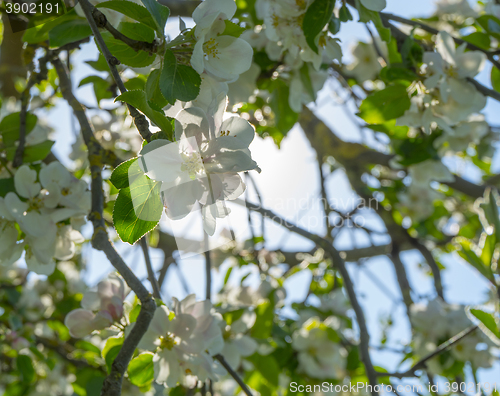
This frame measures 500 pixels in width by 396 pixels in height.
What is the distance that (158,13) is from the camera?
24.5 inches

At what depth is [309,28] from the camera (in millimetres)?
948

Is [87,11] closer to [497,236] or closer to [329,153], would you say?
[497,236]

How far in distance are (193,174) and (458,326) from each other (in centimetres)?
167

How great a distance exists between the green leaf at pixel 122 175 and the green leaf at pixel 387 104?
2.89 feet

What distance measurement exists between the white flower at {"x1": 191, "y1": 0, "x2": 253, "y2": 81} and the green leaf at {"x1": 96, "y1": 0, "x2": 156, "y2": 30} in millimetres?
74

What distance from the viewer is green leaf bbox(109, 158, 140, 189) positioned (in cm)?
58

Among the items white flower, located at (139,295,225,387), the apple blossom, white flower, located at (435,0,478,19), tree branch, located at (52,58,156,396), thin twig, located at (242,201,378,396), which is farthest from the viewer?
white flower, located at (435,0,478,19)

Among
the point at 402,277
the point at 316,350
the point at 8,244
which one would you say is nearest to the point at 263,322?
the point at 316,350

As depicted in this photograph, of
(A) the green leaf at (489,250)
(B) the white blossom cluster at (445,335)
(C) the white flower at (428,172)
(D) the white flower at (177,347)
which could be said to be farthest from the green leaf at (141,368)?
(C) the white flower at (428,172)

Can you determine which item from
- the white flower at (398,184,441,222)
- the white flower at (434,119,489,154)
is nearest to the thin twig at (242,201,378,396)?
the white flower at (434,119,489,154)

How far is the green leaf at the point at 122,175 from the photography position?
58 centimetres

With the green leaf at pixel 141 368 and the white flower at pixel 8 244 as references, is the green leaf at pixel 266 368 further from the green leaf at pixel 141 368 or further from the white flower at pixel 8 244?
the white flower at pixel 8 244

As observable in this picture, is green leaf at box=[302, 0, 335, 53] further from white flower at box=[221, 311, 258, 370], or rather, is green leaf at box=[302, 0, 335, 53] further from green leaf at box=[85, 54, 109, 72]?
white flower at box=[221, 311, 258, 370]

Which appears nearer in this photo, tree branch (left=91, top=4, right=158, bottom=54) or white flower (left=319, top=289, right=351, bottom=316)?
tree branch (left=91, top=4, right=158, bottom=54)
